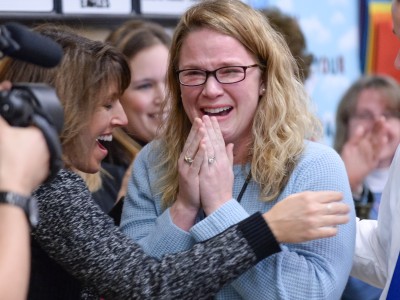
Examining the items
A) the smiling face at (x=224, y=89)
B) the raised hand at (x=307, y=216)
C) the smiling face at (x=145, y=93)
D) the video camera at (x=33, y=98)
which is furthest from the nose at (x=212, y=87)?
the smiling face at (x=145, y=93)

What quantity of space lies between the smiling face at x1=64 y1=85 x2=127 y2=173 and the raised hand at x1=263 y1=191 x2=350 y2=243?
1.77 ft

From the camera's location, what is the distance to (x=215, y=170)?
2193mm

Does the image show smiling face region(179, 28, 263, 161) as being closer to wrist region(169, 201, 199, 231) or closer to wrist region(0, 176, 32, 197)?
wrist region(169, 201, 199, 231)

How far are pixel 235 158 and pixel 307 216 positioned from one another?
41 centimetres

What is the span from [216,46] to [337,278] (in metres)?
0.69

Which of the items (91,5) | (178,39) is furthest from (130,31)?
(178,39)

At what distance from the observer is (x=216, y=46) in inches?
90.9

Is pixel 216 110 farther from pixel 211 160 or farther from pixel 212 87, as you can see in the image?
pixel 211 160

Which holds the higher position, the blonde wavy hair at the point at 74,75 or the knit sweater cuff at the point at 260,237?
the blonde wavy hair at the point at 74,75

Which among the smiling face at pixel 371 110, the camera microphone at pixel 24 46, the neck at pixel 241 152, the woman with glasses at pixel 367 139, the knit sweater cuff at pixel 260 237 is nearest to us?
the camera microphone at pixel 24 46

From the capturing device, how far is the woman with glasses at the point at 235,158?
2.13 metres

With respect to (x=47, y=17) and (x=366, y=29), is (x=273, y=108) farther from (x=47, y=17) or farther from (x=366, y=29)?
(x=366, y=29)

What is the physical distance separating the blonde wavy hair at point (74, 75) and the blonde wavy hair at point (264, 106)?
23cm

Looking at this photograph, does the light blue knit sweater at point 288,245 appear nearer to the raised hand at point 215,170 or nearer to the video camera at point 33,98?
the raised hand at point 215,170
